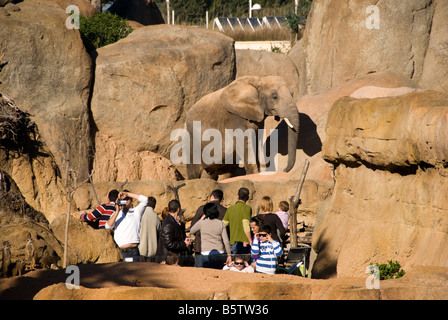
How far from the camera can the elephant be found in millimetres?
19734

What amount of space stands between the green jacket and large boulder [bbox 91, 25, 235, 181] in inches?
464

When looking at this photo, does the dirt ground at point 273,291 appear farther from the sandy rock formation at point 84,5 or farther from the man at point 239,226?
the sandy rock formation at point 84,5

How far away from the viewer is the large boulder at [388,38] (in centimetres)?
2142

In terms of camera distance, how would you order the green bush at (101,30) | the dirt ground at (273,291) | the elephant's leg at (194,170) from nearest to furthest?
the dirt ground at (273,291) → the elephant's leg at (194,170) → the green bush at (101,30)

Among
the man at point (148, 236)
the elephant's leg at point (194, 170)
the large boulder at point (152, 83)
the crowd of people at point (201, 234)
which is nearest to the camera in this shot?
the crowd of people at point (201, 234)

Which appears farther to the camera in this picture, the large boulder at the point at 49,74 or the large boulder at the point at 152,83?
the large boulder at the point at 152,83

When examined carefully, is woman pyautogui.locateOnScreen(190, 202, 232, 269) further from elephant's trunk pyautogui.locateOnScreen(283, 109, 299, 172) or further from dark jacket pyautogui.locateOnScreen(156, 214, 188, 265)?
elephant's trunk pyautogui.locateOnScreen(283, 109, 299, 172)

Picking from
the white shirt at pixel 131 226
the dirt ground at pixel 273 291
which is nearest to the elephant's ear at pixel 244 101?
the white shirt at pixel 131 226

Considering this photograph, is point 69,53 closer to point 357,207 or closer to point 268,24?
point 357,207

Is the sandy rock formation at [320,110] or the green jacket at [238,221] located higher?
the sandy rock formation at [320,110]

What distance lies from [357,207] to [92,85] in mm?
12823

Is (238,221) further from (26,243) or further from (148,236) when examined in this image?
(26,243)

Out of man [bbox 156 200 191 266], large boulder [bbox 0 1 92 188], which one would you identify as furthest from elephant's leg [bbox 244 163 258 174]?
man [bbox 156 200 191 266]

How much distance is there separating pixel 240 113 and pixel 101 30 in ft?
19.6
